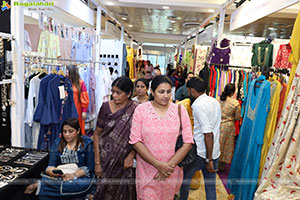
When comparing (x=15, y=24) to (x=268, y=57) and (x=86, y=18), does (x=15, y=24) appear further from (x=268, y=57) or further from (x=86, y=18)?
(x=268, y=57)

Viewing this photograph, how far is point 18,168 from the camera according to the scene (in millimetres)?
2021

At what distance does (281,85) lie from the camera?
243cm

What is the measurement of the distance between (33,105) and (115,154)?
1.35 meters

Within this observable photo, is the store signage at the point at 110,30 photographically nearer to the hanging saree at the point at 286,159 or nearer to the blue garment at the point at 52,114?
the blue garment at the point at 52,114

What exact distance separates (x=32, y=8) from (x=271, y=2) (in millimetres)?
2664

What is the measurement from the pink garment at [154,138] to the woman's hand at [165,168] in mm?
50

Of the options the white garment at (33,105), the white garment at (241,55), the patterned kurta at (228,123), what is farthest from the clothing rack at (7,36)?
the white garment at (241,55)

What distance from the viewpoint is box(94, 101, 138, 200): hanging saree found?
217 cm

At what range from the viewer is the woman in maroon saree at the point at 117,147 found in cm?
218

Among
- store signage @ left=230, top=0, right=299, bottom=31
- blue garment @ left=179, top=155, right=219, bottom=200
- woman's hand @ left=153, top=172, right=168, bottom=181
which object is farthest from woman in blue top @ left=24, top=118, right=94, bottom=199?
store signage @ left=230, top=0, right=299, bottom=31

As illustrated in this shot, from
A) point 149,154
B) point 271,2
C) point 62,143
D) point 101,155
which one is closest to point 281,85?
point 271,2

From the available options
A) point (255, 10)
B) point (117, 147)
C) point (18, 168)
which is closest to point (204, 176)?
point (117, 147)

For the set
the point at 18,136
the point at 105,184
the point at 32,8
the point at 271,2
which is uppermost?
the point at 271,2

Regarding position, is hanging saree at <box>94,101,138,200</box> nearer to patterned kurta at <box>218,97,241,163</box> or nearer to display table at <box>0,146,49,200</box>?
display table at <box>0,146,49,200</box>
